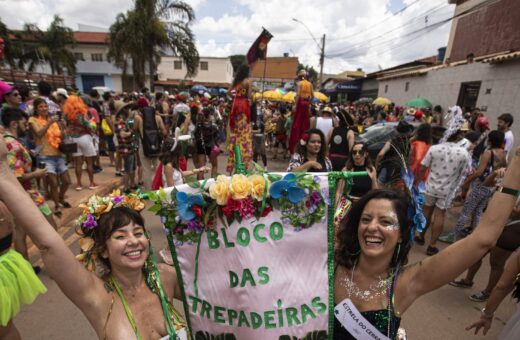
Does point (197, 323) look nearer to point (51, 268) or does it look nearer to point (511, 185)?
point (51, 268)

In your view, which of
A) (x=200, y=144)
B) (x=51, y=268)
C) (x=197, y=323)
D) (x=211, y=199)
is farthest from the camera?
(x=200, y=144)

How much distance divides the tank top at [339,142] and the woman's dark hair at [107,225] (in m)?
3.89

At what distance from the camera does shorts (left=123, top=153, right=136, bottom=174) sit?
6.36 metres

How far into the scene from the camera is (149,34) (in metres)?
20.3

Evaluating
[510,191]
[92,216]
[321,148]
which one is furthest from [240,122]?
[510,191]

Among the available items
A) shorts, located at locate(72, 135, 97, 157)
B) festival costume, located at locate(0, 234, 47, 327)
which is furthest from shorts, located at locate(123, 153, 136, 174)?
festival costume, located at locate(0, 234, 47, 327)

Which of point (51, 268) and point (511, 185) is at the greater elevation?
point (511, 185)

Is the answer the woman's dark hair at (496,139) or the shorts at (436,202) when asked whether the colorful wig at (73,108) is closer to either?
the shorts at (436,202)

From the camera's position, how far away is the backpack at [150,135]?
5.88 metres

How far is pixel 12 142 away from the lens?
3.28 m

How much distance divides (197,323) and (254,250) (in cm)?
52

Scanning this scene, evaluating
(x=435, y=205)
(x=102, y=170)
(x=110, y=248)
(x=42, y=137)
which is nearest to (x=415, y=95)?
(x=435, y=205)

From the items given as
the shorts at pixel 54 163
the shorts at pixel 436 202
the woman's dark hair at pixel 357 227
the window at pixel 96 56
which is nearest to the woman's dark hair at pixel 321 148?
the woman's dark hair at pixel 357 227

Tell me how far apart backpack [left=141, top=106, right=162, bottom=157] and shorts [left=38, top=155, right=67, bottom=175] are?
1.38 m
